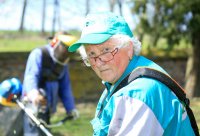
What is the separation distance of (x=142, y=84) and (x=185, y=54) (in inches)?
510

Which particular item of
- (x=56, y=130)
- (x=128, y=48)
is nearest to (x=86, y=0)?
(x=56, y=130)

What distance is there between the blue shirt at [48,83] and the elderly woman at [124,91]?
280 cm

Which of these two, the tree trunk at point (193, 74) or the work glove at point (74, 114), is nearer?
the work glove at point (74, 114)

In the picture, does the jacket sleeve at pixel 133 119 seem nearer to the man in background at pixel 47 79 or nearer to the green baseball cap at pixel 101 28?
the green baseball cap at pixel 101 28

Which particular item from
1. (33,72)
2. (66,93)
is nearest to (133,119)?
(33,72)

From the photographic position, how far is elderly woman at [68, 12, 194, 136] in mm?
2002

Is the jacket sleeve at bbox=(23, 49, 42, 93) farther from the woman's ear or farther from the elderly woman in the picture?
the woman's ear

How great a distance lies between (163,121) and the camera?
2041 millimetres

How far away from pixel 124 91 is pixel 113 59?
0.22 meters

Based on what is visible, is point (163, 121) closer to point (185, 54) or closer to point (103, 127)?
point (103, 127)

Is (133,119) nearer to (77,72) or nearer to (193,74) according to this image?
(77,72)

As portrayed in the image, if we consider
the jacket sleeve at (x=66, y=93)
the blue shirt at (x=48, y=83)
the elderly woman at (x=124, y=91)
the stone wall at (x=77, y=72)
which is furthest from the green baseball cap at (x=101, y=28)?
the stone wall at (x=77, y=72)

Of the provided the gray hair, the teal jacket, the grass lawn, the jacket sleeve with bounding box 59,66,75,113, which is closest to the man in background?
the jacket sleeve with bounding box 59,66,75,113

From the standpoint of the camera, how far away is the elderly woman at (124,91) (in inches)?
78.8
